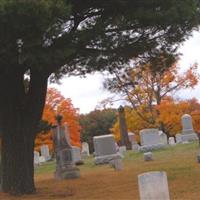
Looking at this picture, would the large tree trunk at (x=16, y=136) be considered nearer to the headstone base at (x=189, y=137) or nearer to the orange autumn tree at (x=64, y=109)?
the headstone base at (x=189, y=137)

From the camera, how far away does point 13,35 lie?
11469 millimetres

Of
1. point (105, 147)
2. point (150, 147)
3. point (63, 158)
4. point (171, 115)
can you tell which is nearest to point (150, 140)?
point (150, 147)

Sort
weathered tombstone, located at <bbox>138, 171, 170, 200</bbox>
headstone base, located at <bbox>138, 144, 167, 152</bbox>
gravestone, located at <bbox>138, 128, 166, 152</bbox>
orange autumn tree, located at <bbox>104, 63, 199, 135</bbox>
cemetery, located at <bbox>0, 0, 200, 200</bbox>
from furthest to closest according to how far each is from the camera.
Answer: orange autumn tree, located at <bbox>104, 63, 199, 135</bbox>
gravestone, located at <bbox>138, 128, 166, 152</bbox>
headstone base, located at <bbox>138, 144, 167, 152</bbox>
cemetery, located at <bbox>0, 0, 200, 200</bbox>
weathered tombstone, located at <bbox>138, 171, 170, 200</bbox>

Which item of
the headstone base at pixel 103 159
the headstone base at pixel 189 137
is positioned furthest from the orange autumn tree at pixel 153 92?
the headstone base at pixel 103 159

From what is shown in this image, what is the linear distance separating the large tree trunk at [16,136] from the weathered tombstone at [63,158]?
427 centimetres

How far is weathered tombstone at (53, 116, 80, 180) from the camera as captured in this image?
1900 cm

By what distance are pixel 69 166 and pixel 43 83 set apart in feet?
16.5

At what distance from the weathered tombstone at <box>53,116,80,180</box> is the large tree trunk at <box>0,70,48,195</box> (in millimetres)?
4272

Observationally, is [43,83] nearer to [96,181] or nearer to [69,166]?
[96,181]

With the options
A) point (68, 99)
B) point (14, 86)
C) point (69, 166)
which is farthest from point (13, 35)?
point (68, 99)

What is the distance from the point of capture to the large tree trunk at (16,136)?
14.5 meters

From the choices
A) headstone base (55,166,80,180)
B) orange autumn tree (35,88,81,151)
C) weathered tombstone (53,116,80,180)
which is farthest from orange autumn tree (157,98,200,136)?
headstone base (55,166,80,180)

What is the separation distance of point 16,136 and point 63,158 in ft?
17.5

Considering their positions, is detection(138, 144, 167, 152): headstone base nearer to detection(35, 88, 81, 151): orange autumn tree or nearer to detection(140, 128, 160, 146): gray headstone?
detection(140, 128, 160, 146): gray headstone
